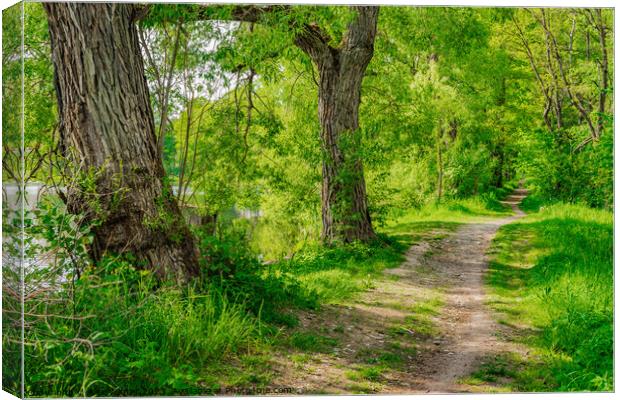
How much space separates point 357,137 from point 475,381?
15.5ft

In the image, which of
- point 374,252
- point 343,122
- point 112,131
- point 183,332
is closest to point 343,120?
point 343,122

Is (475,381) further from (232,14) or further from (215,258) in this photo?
(232,14)

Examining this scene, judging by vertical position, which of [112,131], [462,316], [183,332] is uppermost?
[112,131]

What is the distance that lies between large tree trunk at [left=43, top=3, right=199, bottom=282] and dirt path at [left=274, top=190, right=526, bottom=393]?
1495 millimetres

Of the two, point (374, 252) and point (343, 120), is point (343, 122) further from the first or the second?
point (374, 252)

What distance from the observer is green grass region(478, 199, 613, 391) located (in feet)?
20.0

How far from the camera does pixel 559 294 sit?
23.3 ft

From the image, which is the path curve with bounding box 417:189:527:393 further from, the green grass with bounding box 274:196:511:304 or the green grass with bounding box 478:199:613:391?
the green grass with bounding box 274:196:511:304

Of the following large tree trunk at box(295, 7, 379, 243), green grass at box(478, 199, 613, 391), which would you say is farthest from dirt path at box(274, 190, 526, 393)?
large tree trunk at box(295, 7, 379, 243)

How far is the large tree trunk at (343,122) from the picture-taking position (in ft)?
33.4

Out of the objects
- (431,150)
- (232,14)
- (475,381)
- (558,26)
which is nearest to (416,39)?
(431,150)

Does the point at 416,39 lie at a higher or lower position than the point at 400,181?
higher

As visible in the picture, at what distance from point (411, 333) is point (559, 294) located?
1412 mm

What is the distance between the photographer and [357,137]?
400 inches
